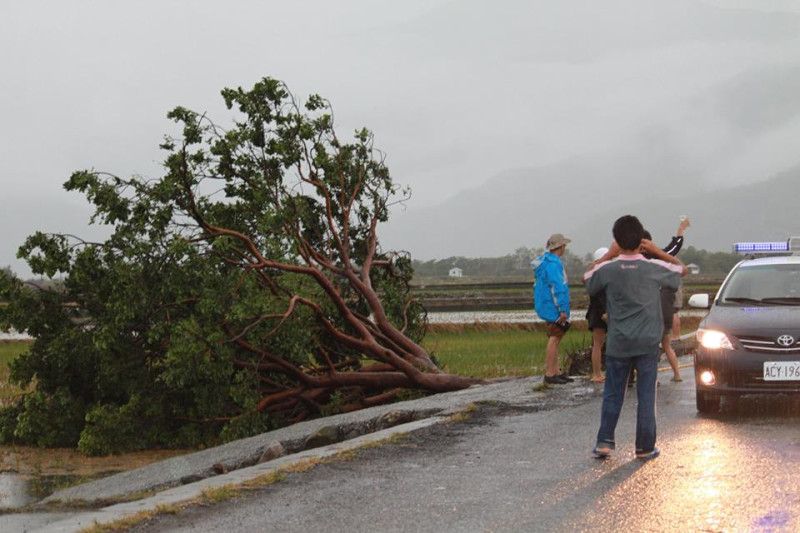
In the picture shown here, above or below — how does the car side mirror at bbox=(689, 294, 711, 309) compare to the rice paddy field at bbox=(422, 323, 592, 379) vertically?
above

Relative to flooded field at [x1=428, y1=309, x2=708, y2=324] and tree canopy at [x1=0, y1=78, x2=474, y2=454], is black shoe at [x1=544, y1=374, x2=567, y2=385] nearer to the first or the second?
tree canopy at [x1=0, y1=78, x2=474, y2=454]

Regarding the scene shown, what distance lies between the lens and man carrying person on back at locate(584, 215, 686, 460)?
7902 mm

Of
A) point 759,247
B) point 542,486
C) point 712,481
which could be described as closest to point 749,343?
point 759,247

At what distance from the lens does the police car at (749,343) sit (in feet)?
31.8

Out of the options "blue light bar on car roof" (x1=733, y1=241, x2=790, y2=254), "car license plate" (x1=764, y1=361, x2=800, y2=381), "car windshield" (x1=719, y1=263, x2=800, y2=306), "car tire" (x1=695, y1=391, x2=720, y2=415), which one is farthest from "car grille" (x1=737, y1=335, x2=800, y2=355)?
"blue light bar on car roof" (x1=733, y1=241, x2=790, y2=254)

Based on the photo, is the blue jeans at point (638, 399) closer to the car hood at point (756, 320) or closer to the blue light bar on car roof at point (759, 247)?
the car hood at point (756, 320)

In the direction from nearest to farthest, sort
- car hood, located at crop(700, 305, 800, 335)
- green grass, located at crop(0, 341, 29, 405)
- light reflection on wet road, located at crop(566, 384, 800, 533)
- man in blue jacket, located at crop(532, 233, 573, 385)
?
light reflection on wet road, located at crop(566, 384, 800, 533) → car hood, located at crop(700, 305, 800, 335) → man in blue jacket, located at crop(532, 233, 573, 385) → green grass, located at crop(0, 341, 29, 405)

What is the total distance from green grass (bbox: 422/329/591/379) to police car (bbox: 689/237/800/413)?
4.55 metres

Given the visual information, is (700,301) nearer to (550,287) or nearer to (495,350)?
(550,287)

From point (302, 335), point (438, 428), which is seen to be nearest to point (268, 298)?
point (302, 335)

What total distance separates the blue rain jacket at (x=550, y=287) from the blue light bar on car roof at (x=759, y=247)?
212 centimetres

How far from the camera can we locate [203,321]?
48.0ft

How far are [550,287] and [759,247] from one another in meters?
2.56

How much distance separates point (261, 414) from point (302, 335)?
1410 millimetres
